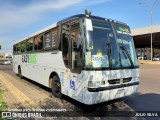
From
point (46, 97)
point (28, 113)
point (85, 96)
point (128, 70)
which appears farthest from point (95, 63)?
point (46, 97)

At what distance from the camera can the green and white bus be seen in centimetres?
689

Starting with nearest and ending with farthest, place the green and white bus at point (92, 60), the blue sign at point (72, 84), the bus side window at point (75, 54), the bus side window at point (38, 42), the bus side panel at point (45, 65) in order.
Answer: the green and white bus at point (92, 60)
the bus side window at point (75, 54)
the blue sign at point (72, 84)
the bus side panel at point (45, 65)
the bus side window at point (38, 42)

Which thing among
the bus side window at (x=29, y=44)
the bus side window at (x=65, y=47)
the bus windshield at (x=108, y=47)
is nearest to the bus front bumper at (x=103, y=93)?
the bus windshield at (x=108, y=47)

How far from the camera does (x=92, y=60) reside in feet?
22.8

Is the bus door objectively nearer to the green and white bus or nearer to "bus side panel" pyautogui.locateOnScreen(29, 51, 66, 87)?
the green and white bus

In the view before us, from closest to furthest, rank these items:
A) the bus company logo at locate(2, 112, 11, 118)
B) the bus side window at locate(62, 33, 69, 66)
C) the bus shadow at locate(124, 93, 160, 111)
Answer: the bus company logo at locate(2, 112, 11, 118) → the bus shadow at locate(124, 93, 160, 111) → the bus side window at locate(62, 33, 69, 66)

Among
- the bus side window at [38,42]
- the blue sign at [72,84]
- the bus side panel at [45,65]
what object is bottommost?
the blue sign at [72,84]

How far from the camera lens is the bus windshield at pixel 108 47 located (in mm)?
7004

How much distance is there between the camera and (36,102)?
Answer: 8.41 meters

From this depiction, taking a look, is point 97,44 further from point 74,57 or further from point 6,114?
point 6,114

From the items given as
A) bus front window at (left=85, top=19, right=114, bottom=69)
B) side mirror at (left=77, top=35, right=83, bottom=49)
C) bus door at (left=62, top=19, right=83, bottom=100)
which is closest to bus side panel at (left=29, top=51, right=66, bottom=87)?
bus door at (left=62, top=19, right=83, bottom=100)

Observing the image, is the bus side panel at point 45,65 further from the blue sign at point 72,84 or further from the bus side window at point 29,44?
the bus side window at point 29,44

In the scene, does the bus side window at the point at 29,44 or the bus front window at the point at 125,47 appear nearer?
the bus front window at the point at 125,47

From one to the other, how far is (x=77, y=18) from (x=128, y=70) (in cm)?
241
